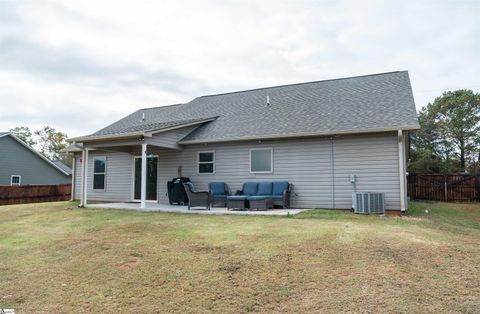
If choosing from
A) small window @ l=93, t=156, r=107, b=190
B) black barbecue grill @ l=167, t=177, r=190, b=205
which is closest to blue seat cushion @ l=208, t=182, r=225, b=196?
black barbecue grill @ l=167, t=177, r=190, b=205

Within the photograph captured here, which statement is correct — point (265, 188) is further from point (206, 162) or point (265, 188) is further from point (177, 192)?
point (177, 192)

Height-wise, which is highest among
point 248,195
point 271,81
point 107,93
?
point 271,81

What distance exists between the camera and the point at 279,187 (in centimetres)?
1087

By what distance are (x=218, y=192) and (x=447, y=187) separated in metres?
11.1

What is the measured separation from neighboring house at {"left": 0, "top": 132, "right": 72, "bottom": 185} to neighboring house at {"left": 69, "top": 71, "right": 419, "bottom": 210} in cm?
Result: 982

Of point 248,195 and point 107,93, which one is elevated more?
point 107,93

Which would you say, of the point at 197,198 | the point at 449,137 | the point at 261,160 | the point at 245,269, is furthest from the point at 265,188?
the point at 449,137

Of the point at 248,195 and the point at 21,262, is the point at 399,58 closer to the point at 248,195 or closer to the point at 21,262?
the point at 248,195

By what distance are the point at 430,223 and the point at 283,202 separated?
4.13 metres

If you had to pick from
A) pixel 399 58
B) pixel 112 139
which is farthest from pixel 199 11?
pixel 399 58

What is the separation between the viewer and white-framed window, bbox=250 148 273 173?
449 inches

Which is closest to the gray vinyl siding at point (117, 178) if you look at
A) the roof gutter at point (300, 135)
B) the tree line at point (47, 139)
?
the roof gutter at point (300, 135)

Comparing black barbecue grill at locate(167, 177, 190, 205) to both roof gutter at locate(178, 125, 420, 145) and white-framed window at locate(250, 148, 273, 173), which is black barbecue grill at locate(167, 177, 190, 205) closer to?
roof gutter at locate(178, 125, 420, 145)

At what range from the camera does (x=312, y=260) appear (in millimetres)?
4578
